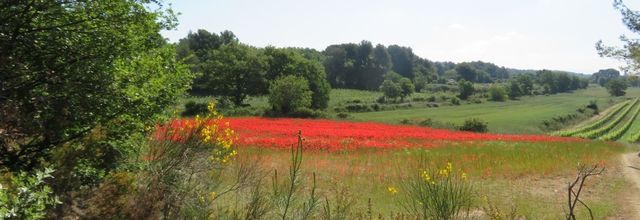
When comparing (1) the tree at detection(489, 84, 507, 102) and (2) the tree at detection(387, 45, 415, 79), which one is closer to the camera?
(1) the tree at detection(489, 84, 507, 102)

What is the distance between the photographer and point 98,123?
6465 millimetres

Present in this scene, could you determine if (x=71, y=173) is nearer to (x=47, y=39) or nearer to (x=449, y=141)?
(x=47, y=39)

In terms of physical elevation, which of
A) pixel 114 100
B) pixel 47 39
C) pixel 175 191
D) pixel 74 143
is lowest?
pixel 175 191

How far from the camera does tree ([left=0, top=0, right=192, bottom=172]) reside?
5.89m

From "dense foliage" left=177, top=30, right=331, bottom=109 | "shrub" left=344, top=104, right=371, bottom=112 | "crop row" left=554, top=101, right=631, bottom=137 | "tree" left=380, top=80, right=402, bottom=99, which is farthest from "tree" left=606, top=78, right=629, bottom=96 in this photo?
"dense foliage" left=177, top=30, right=331, bottom=109

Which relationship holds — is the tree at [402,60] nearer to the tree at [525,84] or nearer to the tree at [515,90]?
the tree at [515,90]

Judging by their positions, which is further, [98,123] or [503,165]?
[503,165]

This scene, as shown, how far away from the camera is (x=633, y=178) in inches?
750

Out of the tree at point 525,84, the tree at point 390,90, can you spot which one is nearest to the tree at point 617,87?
the tree at point 525,84

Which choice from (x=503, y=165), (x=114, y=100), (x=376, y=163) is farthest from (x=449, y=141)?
(x=114, y=100)

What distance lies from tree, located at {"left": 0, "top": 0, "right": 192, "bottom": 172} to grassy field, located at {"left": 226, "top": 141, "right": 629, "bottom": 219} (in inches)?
164

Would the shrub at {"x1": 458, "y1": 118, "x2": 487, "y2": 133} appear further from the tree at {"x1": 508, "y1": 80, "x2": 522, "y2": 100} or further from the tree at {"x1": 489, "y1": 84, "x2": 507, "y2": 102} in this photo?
the tree at {"x1": 508, "y1": 80, "x2": 522, "y2": 100}

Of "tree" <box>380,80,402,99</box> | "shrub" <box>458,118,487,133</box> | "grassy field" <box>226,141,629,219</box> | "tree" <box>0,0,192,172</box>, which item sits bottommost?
"shrub" <box>458,118,487,133</box>

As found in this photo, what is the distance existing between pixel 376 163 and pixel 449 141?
1130 cm
